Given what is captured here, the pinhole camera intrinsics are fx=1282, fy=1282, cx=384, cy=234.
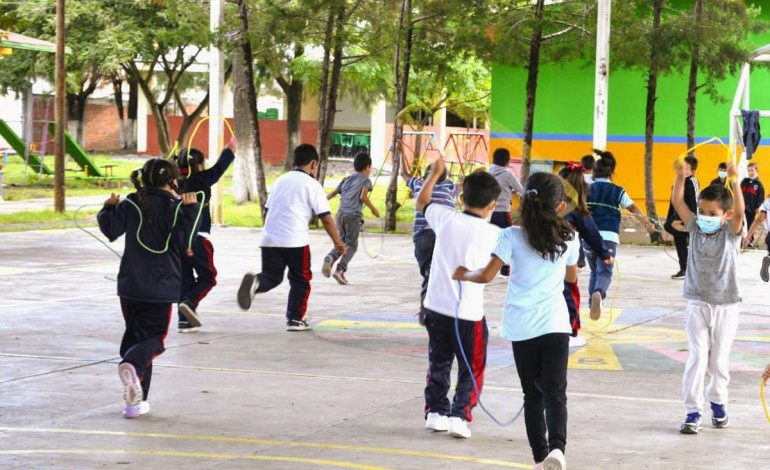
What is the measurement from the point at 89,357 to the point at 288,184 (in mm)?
2612

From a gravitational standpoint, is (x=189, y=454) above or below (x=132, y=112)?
below

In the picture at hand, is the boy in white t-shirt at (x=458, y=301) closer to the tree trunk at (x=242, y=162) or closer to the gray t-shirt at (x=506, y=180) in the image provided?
the gray t-shirt at (x=506, y=180)

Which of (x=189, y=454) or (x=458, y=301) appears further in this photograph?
(x=458, y=301)

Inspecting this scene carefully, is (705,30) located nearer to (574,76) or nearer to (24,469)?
(574,76)

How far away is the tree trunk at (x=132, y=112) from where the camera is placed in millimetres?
63844

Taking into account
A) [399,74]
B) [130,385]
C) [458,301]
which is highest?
[399,74]

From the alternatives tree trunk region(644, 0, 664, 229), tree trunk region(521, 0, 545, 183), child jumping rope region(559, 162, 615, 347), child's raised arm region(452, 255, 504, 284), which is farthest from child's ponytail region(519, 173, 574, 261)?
tree trunk region(521, 0, 545, 183)

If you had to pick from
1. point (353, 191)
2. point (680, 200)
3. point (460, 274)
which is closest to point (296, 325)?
point (353, 191)

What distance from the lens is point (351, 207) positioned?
16.4 metres

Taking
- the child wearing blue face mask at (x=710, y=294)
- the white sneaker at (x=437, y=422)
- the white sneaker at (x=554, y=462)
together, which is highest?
the child wearing blue face mask at (x=710, y=294)

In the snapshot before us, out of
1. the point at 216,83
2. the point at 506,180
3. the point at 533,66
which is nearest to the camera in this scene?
the point at 506,180

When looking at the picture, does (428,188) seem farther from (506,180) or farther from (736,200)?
(506,180)

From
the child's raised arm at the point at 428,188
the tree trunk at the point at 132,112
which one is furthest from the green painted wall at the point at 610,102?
the tree trunk at the point at 132,112

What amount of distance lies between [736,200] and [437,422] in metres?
2.31
